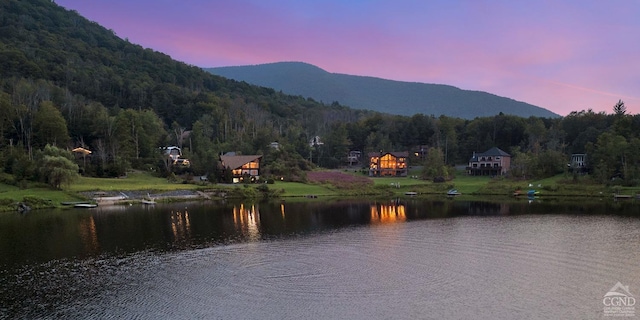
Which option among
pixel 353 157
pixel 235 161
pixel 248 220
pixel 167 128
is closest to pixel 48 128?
pixel 235 161

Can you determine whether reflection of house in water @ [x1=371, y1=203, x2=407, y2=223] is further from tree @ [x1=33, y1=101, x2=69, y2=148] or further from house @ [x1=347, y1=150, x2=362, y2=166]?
tree @ [x1=33, y1=101, x2=69, y2=148]

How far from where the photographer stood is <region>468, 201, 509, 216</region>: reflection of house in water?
54581mm

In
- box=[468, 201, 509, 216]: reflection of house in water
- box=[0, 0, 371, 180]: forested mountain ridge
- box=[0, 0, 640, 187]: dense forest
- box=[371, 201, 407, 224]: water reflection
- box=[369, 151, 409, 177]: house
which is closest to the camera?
box=[371, 201, 407, 224]: water reflection

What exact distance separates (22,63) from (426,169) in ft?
382

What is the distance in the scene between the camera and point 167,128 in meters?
140

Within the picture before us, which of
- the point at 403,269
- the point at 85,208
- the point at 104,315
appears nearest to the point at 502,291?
the point at 403,269

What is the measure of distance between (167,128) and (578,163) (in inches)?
4361

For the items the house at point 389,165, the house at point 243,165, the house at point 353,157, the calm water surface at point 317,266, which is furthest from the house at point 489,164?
the house at point 243,165

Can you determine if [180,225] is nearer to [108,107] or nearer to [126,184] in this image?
[126,184]

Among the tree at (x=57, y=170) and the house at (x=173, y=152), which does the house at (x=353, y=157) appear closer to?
the house at (x=173, y=152)

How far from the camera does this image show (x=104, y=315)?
839 inches

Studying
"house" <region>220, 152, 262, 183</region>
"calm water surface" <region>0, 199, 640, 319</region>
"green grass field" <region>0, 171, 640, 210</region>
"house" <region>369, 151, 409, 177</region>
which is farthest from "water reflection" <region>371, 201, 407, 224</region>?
"house" <region>369, 151, 409, 177</region>

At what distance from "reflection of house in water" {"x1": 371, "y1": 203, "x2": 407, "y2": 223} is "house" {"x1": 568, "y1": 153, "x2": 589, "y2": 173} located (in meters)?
41.6

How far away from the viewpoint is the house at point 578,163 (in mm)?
85062
